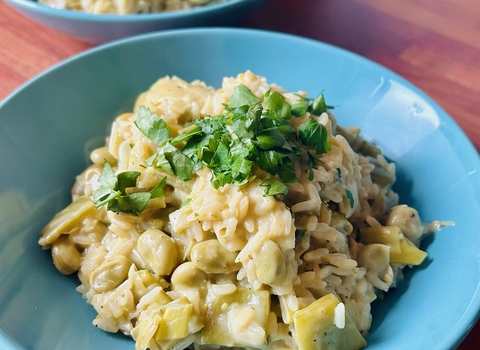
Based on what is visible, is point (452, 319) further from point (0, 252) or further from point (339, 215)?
point (0, 252)

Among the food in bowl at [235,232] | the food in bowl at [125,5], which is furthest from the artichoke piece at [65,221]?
the food in bowl at [125,5]

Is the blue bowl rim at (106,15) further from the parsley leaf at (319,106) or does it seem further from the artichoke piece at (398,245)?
the artichoke piece at (398,245)

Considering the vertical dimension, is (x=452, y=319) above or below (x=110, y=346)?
above

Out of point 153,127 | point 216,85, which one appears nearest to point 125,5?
point 216,85

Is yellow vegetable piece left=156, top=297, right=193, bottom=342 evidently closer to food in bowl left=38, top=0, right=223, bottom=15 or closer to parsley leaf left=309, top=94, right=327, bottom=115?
parsley leaf left=309, top=94, right=327, bottom=115

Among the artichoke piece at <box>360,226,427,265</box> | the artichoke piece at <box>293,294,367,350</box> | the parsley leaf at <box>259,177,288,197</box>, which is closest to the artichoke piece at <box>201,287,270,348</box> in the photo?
the artichoke piece at <box>293,294,367,350</box>

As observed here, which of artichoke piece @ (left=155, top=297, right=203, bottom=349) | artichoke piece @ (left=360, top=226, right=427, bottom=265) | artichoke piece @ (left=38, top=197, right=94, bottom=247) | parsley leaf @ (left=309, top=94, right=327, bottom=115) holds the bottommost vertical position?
artichoke piece @ (left=360, top=226, right=427, bottom=265)

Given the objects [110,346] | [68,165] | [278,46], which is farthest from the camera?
[278,46]

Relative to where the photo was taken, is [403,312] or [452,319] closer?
[452,319]

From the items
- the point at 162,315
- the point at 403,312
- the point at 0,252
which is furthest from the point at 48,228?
the point at 403,312
